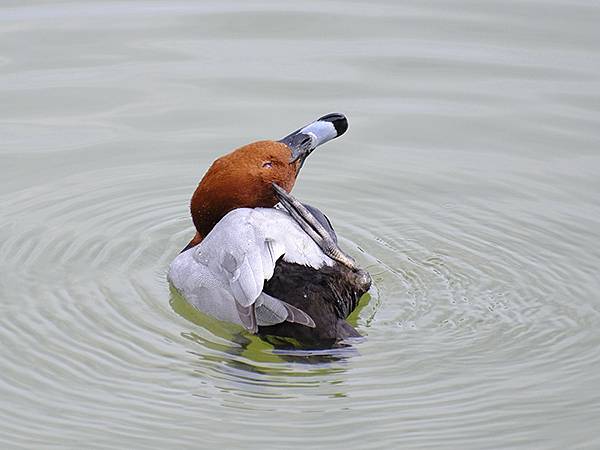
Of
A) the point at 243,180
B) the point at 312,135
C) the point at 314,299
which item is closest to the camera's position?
the point at 314,299

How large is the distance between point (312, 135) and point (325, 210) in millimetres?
660

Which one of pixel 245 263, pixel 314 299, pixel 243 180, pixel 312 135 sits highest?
pixel 312 135

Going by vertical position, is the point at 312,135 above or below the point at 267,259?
above

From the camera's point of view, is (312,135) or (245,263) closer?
(245,263)

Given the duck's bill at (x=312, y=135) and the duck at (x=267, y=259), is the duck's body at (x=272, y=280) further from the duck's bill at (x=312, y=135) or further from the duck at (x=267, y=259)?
the duck's bill at (x=312, y=135)

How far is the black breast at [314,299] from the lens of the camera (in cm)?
503

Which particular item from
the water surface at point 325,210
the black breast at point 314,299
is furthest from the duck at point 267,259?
the water surface at point 325,210

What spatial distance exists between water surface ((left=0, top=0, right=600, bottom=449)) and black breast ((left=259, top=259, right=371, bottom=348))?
9cm

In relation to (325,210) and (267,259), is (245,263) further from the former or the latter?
(325,210)

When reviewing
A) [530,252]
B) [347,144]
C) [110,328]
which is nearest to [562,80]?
[347,144]

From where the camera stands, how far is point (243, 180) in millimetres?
5500

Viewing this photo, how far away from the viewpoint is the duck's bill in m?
5.80

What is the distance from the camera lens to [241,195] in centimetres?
552

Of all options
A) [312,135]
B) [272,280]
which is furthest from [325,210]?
[272,280]
